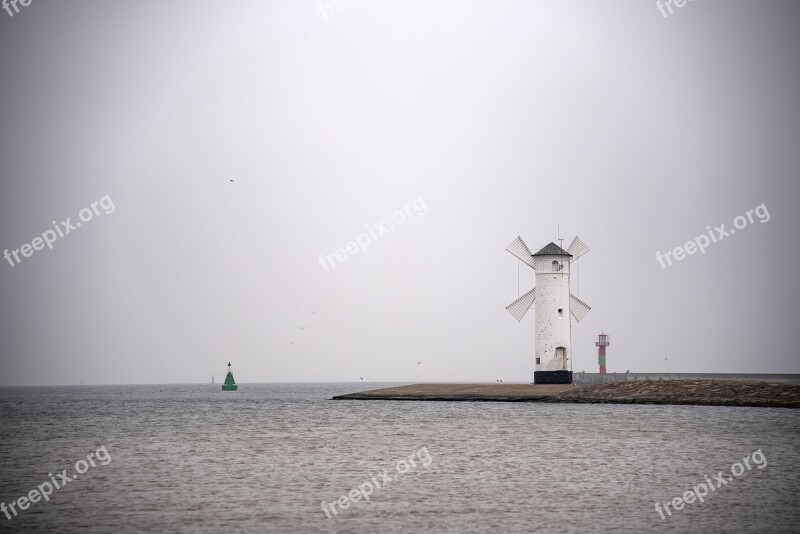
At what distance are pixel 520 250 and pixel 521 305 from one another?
4617mm

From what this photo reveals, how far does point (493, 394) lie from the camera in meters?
63.6

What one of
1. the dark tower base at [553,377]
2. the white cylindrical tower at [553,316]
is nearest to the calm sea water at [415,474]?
the white cylindrical tower at [553,316]

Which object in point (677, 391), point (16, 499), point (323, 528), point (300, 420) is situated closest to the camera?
point (323, 528)

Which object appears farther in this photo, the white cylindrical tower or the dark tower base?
the dark tower base

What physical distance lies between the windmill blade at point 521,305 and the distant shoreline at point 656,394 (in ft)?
22.2

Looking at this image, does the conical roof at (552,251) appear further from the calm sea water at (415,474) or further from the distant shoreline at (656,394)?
the calm sea water at (415,474)

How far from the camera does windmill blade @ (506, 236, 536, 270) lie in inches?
2899

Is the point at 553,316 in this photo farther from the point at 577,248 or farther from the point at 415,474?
the point at 415,474

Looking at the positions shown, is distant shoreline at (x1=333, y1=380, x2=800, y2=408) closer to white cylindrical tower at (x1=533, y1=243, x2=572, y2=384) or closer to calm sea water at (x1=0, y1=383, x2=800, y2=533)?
white cylindrical tower at (x1=533, y1=243, x2=572, y2=384)

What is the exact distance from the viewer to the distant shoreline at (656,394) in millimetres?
57969

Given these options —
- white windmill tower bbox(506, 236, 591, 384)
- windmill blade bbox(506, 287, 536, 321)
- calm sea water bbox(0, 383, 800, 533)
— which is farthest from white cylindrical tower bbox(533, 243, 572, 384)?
calm sea water bbox(0, 383, 800, 533)

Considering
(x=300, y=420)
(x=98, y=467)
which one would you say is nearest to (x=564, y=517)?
(x=98, y=467)

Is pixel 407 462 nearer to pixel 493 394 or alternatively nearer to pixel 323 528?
pixel 323 528

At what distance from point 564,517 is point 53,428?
123 ft
